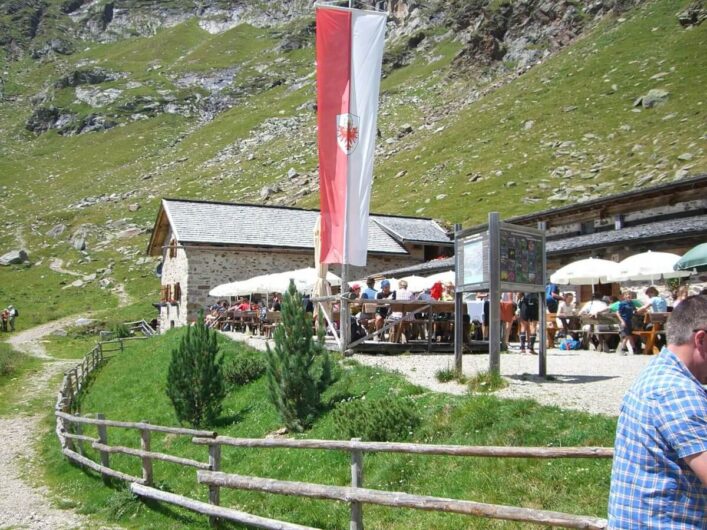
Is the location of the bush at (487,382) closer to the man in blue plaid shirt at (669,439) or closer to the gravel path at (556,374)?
the gravel path at (556,374)

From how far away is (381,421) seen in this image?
28.1 feet

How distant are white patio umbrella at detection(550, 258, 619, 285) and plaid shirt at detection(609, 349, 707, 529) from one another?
1448 cm

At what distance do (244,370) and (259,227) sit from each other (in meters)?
17.7

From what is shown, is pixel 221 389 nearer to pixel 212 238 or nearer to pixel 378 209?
pixel 212 238

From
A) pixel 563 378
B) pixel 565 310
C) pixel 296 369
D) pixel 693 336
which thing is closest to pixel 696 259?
pixel 565 310

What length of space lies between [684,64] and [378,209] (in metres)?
30.8

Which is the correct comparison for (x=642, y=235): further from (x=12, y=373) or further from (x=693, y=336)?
(x=12, y=373)

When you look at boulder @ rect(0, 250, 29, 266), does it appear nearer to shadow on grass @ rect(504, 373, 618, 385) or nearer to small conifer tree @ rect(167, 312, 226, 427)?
small conifer tree @ rect(167, 312, 226, 427)

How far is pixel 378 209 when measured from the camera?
181 ft

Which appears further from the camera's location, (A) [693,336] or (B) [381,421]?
(B) [381,421]

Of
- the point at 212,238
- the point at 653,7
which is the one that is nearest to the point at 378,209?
the point at 212,238

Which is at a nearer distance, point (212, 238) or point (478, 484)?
point (478, 484)

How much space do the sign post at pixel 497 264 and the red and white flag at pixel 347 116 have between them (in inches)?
125

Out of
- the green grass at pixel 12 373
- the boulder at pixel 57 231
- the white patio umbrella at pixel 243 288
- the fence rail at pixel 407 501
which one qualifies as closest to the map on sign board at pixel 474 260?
the fence rail at pixel 407 501
